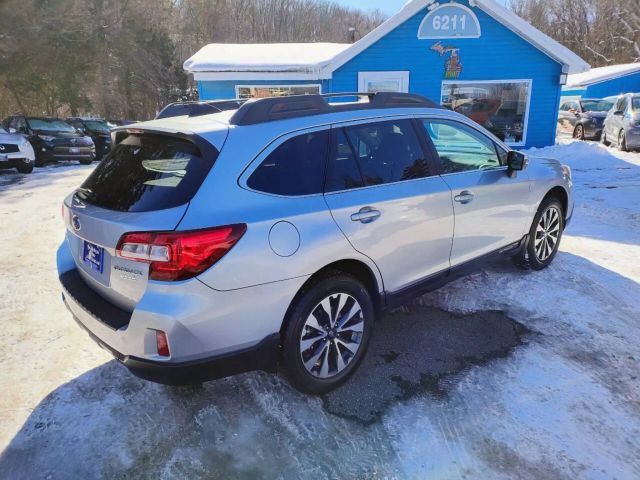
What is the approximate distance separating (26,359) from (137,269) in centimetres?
174

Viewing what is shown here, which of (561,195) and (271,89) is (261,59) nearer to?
(271,89)

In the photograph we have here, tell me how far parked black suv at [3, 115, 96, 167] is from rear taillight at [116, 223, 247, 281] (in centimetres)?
1499

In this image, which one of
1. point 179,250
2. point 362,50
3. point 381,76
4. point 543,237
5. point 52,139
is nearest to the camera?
point 179,250

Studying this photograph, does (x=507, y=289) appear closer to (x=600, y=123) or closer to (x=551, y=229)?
(x=551, y=229)

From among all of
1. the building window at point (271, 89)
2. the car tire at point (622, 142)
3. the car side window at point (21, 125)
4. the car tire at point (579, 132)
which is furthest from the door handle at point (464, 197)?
the car tire at point (579, 132)

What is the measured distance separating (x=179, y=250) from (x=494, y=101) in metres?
13.7

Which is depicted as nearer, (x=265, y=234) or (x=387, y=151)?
(x=265, y=234)

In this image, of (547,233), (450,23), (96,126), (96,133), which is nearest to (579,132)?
(450,23)

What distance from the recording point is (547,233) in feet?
15.7

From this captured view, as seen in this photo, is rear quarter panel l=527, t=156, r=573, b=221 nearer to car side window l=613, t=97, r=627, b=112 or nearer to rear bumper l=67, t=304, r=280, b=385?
rear bumper l=67, t=304, r=280, b=385

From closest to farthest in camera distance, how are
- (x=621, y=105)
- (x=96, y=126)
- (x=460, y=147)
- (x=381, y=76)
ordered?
1. (x=460, y=147)
2. (x=381, y=76)
3. (x=621, y=105)
4. (x=96, y=126)

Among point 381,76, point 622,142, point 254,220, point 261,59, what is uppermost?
point 261,59

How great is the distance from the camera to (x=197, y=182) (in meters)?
2.45

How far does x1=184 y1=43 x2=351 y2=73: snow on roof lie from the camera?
13062 mm
